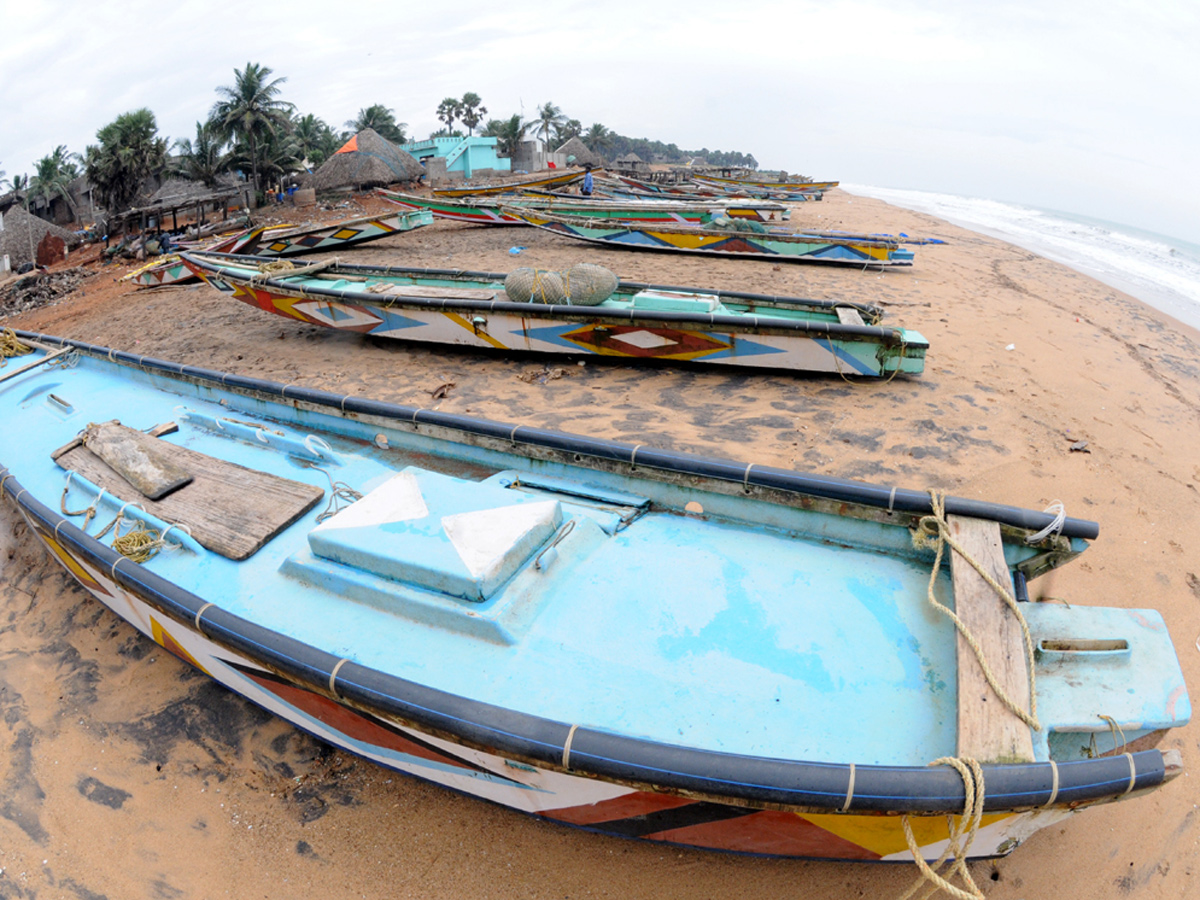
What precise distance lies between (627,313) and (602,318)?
0.28 m

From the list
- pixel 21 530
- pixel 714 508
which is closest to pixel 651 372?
pixel 714 508

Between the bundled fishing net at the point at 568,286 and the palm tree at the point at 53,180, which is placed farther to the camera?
the palm tree at the point at 53,180

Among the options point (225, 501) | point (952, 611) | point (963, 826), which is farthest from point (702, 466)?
point (225, 501)

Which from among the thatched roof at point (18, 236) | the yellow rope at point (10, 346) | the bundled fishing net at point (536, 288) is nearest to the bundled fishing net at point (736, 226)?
the bundled fishing net at point (536, 288)

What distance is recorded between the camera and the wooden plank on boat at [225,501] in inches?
121

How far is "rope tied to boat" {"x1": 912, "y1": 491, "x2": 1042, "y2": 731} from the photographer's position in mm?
1938

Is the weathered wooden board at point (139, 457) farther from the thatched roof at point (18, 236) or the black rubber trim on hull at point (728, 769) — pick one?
the thatched roof at point (18, 236)

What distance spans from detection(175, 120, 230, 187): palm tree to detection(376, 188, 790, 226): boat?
36.4 feet

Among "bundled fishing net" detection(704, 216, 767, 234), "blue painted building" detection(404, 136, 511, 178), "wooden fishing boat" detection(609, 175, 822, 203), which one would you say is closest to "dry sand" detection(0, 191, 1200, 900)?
"bundled fishing net" detection(704, 216, 767, 234)

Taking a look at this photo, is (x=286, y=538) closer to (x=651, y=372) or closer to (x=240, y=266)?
(x=651, y=372)

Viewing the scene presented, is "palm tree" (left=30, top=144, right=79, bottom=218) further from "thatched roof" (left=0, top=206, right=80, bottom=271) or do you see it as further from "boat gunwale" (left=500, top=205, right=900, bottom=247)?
"boat gunwale" (left=500, top=205, right=900, bottom=247)

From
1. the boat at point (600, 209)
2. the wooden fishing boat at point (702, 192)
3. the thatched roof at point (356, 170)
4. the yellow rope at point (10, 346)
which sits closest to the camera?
the yellow rope at point (10, 346)

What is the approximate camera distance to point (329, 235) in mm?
11773

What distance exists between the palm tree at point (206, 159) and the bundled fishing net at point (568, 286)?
72.2 feet
